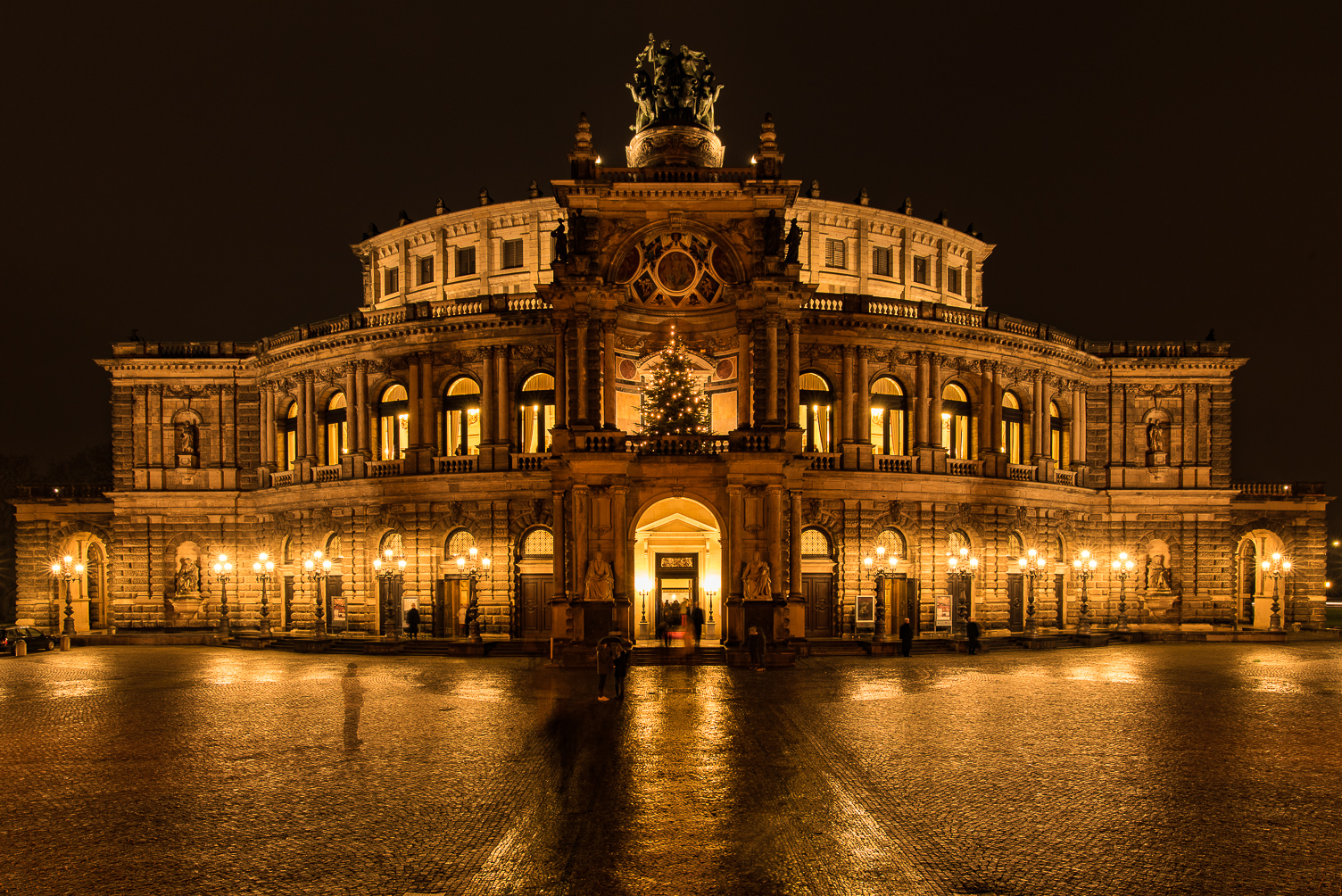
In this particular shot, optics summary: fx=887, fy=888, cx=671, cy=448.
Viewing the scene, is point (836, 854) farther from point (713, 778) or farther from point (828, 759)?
point (828, 759)

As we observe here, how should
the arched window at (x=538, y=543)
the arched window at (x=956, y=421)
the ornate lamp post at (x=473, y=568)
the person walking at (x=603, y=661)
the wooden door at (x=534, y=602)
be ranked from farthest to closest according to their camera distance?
1. the arched window at (x=956, y=421)
2. the arched window at (x=538, y=543)
3. the ornate lamp post at (x=473, y=568)
4. the wooden door at (x=534, y=602)
5. the person walking at (x=603, y=661)

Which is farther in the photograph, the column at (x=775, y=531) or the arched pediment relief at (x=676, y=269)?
the arched pediment relief at (x=676, y=269)

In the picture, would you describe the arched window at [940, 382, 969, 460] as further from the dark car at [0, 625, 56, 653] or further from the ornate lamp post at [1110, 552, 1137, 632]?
the dark car at [0, 625, 56, 653]

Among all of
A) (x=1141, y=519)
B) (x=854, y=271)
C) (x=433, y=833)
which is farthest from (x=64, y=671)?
(x=1141, y=519)

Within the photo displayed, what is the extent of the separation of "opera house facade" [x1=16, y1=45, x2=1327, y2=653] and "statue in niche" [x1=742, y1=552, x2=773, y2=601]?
0.46ft

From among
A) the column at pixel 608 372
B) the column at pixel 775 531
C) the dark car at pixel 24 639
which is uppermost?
the column at pixel 608 372

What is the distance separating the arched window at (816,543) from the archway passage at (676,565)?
5.60 metres

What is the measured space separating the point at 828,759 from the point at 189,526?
4684 cm

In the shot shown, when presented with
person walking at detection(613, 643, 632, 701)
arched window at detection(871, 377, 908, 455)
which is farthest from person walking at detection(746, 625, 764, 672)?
arched window at detection(871, 377, 908, 455)

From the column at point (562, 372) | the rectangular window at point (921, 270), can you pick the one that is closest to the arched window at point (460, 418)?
the column at point (562, 372)

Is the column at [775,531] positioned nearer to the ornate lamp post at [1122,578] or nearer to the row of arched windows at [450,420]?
the row of arched windows at [450,420]

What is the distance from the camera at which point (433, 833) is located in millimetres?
12953

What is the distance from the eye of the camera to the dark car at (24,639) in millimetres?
42500

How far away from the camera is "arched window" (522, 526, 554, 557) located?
146 ft
